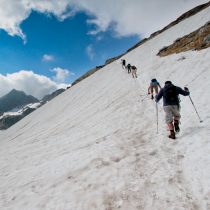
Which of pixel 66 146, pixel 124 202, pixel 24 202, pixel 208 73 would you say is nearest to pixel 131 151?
pixel 124 202

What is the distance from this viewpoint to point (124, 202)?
7.04 metres

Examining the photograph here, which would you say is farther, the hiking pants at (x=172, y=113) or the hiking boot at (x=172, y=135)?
the hiking pants at (x=172, y=113)

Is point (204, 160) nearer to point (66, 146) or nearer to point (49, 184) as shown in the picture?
point (49, 184)

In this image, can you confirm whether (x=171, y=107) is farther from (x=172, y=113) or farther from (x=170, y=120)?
(x=170, y=120)

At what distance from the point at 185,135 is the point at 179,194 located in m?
4.14

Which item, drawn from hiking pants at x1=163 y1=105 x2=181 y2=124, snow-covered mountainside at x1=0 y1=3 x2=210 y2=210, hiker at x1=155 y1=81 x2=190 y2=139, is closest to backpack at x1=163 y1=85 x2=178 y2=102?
hiker at x1=155 y1=81 x2=190 y2=139

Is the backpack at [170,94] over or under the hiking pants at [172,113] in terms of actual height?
over

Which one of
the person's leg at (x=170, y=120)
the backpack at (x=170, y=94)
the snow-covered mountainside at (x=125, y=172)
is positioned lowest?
the snow-covered mountainside at (x=125, y=172)

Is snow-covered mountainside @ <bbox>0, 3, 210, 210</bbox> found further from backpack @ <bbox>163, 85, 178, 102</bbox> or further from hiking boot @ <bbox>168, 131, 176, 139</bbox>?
backpack @ <bbox>163, 85, 178, 102</bbox>

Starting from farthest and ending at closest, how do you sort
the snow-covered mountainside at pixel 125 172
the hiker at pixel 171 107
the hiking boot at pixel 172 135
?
the hiker at pixel 171 107
the hiking boot at pixel 172 135
the snow-covered mountainside at pixel 125 172

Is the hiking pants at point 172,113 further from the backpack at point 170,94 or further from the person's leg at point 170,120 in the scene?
the backpack at point 170,94

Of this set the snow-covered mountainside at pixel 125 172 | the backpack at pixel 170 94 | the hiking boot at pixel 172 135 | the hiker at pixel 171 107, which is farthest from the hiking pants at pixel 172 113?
the snow-covered mountainside at pixel 125 172

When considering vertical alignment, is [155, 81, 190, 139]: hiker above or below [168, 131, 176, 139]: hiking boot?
above

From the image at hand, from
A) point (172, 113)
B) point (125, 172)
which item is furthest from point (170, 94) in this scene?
point (125, 172)
